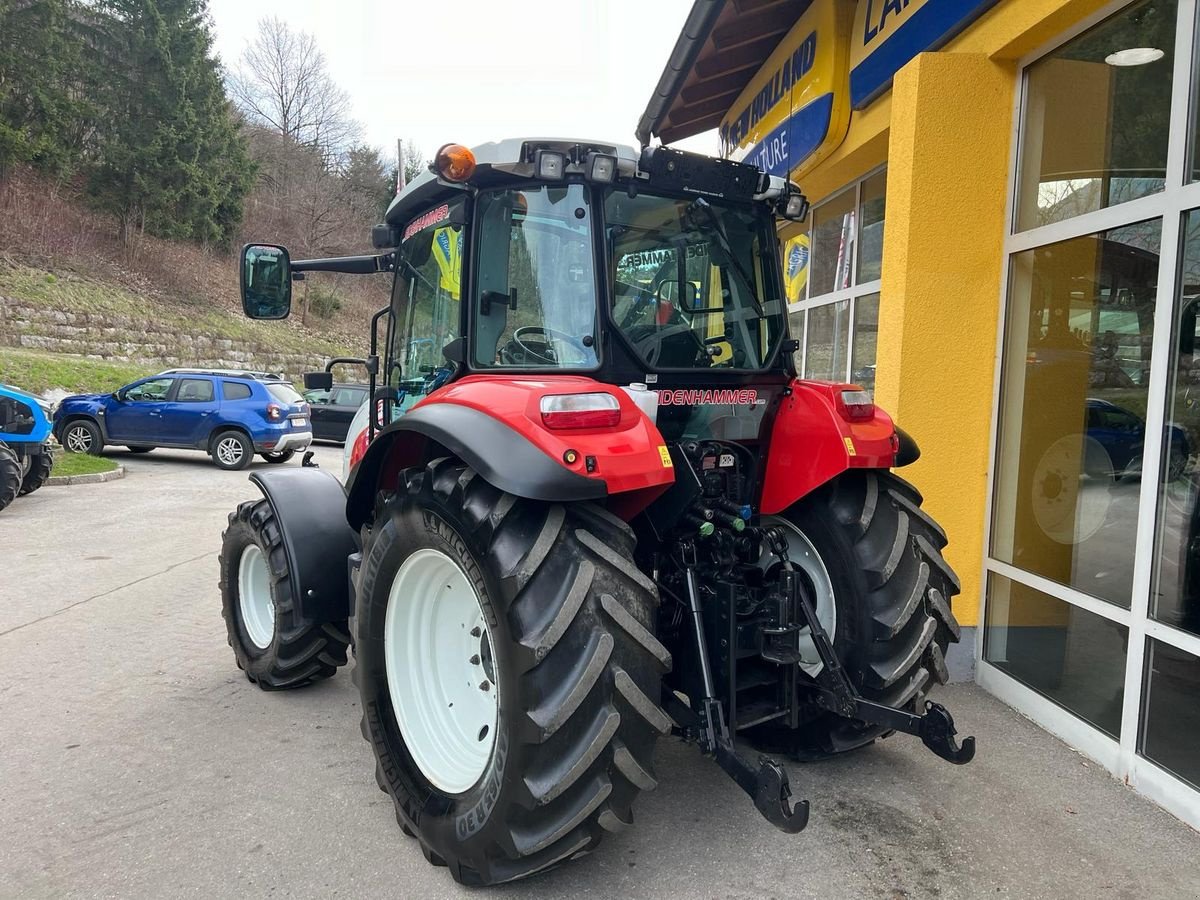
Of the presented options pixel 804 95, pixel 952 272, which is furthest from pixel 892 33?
pixel 952 272

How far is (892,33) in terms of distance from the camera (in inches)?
188

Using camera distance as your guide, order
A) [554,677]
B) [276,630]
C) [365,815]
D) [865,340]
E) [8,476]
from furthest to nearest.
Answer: [8,476], [865,340], [276,630], [365,815], [554,677]

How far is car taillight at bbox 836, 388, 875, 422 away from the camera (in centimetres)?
309

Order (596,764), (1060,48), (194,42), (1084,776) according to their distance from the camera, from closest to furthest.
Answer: (596,764) < (1084,776) < (1060,48) < (194,42)

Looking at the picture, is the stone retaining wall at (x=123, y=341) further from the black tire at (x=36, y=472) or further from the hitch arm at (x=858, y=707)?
the hitch arm at (x=858, y=707)

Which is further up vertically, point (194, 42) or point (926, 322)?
point (194, 42)

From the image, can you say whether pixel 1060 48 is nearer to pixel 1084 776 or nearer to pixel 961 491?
pixel 961 491

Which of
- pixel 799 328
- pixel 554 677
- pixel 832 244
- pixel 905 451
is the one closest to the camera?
pixel 554 677

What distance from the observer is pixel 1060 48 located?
13.0 feet

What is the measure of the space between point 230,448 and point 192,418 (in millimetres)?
867

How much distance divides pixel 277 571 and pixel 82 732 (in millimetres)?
1066

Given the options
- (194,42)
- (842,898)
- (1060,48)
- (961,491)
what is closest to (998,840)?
(842,898)

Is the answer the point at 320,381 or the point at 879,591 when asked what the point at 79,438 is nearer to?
the point at 320,381

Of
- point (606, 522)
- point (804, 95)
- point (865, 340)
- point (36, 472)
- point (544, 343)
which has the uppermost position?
point (804, 95)
